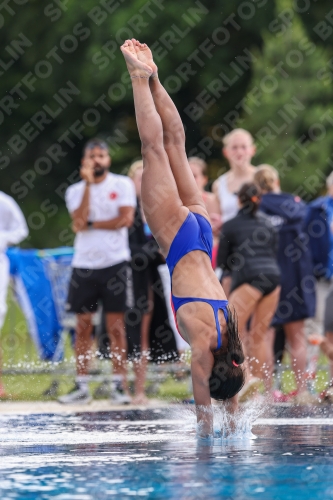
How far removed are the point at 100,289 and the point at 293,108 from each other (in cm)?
1823

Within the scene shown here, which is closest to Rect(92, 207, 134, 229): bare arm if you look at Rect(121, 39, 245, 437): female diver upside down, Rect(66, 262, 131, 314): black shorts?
Rect(66, 262, 131, 314): black shorts

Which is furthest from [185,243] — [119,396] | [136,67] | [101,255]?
[101,255]

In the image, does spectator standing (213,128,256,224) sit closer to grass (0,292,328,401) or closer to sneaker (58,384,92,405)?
grass (0,292,328,401)

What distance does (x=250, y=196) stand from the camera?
9781mm

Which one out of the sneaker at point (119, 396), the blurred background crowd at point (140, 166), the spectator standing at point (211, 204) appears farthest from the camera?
the spectator standing at point (211, 204)

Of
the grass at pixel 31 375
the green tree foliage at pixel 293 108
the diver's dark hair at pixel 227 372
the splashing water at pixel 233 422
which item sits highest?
the green tree foliage at pixel 293 108

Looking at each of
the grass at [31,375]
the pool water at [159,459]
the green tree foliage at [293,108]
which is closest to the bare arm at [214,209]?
the grass at [31,375]

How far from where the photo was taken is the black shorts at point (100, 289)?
33.3 ft

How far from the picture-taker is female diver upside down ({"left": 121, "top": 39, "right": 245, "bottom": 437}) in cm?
652

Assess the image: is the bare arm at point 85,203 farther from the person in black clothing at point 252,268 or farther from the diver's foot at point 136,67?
the diver's foot at point 136,67

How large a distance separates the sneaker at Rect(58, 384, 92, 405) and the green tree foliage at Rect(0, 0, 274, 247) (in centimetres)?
1989

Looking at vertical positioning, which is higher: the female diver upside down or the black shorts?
the female diver upside down

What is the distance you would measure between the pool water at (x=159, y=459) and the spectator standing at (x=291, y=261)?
2.15 meters

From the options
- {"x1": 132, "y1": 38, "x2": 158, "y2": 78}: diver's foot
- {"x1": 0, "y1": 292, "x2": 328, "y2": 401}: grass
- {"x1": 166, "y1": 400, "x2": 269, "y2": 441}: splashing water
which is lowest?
{"x1": 0, "y1": 292, "x2": 328, "y2": 401}: grass
